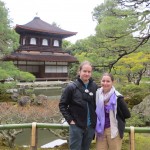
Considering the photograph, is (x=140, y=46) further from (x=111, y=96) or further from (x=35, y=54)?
(x=35, y=54)

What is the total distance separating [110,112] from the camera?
2.53 metres

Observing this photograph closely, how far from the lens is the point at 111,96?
8.36 ft

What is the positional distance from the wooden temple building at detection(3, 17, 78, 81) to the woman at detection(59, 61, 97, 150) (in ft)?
70.8

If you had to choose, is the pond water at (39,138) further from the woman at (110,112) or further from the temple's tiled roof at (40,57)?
the temple's tiled roof at (40,57)

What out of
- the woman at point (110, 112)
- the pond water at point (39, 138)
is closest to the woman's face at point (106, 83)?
the woman at point (110, 112)

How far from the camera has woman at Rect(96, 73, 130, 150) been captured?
2.53 metres

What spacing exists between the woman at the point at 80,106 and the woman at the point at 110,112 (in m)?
0.06

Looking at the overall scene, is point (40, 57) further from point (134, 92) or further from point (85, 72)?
point (85, 72)

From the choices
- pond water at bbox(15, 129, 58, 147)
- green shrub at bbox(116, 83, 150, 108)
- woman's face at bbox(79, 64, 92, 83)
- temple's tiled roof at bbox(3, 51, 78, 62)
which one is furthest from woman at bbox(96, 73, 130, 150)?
temple's tiled roof at bbox(3, 51, 78, 62)

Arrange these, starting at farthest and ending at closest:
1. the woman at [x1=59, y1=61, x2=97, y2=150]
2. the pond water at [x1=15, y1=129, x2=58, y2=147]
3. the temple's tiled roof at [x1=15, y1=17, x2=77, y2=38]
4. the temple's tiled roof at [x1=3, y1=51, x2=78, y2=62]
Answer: the temple's tiled roof at [x1=15, y1=17, x2=77, y2=38] < the temple's tiled roof at [x1=3, y1=51, x2=78, y2=62] < the pond water at [x1=15, y1=129, x2=58, y2=147] < the woman at [x1=59, y1=61, x2=97, y2=150]

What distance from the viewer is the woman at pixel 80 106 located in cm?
248

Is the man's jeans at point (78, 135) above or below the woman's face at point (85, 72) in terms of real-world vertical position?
below

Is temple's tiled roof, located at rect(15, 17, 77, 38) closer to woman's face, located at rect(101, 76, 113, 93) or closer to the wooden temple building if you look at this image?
the wooden temple building

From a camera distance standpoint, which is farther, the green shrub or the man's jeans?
the green shrub
